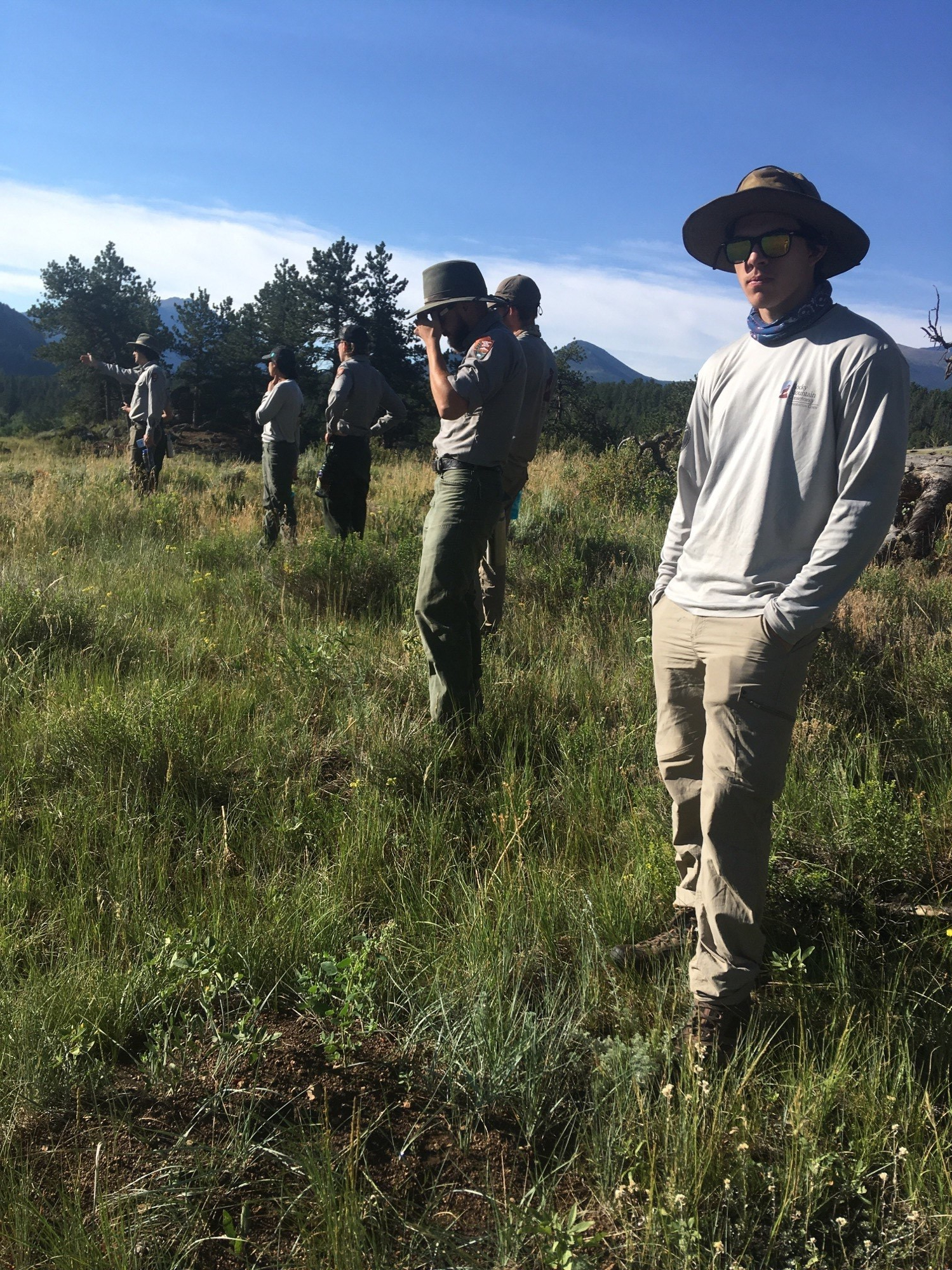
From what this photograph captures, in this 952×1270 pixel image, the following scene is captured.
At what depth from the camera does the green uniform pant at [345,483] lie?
24.2 feet

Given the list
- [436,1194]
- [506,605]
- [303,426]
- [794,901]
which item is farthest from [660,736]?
[303,426]

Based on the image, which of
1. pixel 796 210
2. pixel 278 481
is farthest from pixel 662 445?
pixel 796 210

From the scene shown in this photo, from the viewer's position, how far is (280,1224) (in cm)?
171

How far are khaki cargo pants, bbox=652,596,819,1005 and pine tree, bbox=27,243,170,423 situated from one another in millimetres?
49270

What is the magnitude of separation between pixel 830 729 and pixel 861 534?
1.93m

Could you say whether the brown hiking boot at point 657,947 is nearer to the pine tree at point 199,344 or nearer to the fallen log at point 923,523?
the fallen log at point 923,523

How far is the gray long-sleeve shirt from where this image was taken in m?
1.98

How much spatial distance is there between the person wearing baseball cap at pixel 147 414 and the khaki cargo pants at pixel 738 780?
30.2 ft

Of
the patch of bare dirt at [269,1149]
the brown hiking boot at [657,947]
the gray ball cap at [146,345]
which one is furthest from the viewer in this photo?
the gray ball cap at [146,345]

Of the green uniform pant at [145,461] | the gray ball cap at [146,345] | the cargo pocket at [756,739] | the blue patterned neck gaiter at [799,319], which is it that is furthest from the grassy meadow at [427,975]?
the gray ball cap at [146,345]

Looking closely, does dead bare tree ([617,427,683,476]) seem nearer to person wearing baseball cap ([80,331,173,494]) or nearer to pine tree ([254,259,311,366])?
person wearing baseball cap ([80,331,173,494])

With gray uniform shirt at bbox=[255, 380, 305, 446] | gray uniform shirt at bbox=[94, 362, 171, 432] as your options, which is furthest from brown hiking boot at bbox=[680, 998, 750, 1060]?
gray uniform shirt at bbox=[94, 362, 171, 432]

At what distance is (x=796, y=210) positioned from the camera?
7.43 feet

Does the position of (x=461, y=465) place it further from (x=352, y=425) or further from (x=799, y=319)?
(x=352, y=425)
